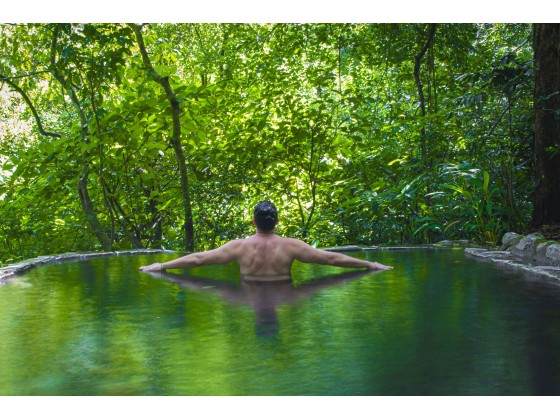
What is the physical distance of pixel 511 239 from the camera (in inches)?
192

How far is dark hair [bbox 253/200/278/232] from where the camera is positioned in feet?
12.3

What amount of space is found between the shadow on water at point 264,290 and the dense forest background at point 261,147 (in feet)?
6.58

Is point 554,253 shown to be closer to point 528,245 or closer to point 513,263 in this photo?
point 513,263

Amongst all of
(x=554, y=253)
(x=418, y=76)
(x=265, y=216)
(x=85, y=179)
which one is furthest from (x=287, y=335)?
(x=85, y=179)

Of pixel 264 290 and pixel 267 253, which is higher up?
pixel 267 253

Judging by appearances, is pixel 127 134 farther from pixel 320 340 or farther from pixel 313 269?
pixel 320 340

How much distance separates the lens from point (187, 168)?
7402 mm

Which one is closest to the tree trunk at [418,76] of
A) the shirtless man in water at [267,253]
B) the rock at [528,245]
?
the rock at [528,245]

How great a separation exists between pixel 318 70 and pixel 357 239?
159 cm

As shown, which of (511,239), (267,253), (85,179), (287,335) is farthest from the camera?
(85,179)

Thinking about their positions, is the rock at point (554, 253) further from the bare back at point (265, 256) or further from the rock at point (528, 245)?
the bare back at point (265, 256)

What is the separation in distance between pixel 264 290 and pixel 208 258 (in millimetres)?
722
